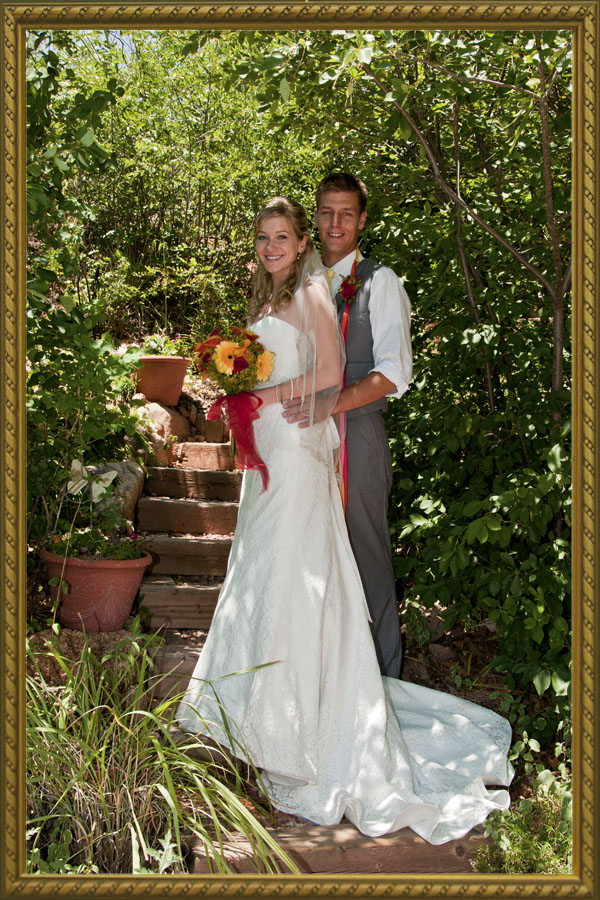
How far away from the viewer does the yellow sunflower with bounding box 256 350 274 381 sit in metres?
2.90

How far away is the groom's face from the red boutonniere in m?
0.14

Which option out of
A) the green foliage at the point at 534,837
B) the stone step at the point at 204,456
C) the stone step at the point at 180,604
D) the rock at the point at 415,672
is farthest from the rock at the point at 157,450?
the green foliage at the point at 534,837

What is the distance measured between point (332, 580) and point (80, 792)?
108 centimetres

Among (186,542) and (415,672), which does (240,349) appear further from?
(186,542)

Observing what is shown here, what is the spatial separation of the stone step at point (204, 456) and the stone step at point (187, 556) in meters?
1.19

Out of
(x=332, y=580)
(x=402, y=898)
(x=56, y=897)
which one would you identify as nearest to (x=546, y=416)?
(x=332, y=580)

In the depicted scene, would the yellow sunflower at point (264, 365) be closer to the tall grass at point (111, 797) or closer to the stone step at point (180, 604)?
the tall grass at point (111, 797)

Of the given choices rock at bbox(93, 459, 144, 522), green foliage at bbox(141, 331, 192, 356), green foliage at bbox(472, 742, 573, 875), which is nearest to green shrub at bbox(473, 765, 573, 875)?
green foliage at bbox(472, 742, 573, 875)

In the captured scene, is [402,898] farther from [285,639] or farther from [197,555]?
[197,555]

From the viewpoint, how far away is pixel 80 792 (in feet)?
7.43

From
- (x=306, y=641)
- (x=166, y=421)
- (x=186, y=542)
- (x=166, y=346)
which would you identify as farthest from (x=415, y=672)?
(x=166, y=346)

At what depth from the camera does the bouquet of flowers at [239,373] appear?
2848 millimetres

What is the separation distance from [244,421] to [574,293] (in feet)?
4.09

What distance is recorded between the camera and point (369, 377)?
10.3ft
